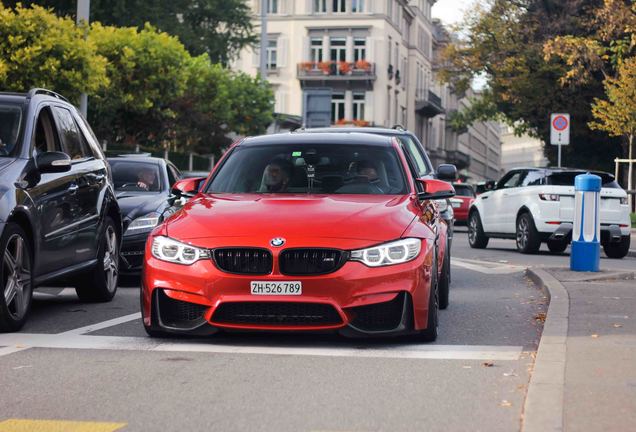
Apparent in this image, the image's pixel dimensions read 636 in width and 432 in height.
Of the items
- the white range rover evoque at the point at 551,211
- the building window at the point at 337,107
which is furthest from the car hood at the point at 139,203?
the building window at the point at 337,107

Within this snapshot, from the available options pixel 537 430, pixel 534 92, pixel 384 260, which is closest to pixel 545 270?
pixel 384 260

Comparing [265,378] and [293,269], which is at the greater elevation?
[293,269]

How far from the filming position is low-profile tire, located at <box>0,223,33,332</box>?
927 centimetres

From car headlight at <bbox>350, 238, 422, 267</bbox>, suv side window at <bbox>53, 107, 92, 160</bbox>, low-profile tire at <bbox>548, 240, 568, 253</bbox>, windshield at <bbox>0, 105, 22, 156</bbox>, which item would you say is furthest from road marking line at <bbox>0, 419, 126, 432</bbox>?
low-profile tire at <bbox>548, 240, 568, 253</bbox>

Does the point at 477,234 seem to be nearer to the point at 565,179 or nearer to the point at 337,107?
the point at 565,179

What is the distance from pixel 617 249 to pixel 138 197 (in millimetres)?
10382

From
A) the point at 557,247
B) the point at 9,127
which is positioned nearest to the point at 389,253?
the point at 9,127

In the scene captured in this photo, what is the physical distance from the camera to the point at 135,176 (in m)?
16.2

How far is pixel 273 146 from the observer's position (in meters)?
10.3

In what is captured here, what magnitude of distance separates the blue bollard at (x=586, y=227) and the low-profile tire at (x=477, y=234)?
29.4ft

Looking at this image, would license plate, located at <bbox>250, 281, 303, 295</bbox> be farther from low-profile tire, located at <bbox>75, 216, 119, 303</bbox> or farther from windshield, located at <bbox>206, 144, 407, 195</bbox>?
low-profile tire, located at <bbox>75, 216, 119, 303</bbox>

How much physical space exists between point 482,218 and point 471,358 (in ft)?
55.3

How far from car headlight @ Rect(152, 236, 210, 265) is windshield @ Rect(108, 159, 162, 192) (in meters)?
6.96

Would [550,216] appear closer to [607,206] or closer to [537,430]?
[607,206]
